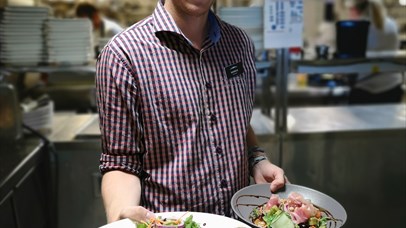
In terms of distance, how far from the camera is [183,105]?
1.09 meters

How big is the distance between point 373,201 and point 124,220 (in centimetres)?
214

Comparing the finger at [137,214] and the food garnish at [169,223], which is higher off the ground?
the finger at [137,214]

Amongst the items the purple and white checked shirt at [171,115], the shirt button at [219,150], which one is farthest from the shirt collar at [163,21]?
the shirt button at [219,150]

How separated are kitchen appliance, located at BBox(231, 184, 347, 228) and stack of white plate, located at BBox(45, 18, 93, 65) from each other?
160 cm

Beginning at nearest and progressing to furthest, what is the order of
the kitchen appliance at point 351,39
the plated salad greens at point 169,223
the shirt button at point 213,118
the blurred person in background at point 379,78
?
the plated salad greens at point 169,223 → the shirt button at point 213,118 → the kitchen appliance at point 351,39 → the blurred person in background at point 379,78

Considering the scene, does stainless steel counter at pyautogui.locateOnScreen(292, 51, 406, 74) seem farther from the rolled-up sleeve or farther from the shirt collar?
the rolled-up sleeve

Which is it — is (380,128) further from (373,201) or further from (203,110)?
(203,110)

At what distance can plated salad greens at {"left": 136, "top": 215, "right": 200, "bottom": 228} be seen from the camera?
0.91 meters

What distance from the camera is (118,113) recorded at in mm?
1050

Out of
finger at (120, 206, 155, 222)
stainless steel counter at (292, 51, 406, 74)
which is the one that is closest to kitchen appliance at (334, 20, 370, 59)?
stainless steel counter at (292, 51, 406, 74)

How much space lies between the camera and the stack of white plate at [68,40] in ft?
7.59

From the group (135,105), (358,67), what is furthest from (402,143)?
(135,105)

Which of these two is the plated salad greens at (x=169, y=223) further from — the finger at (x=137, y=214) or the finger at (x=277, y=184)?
the finger at (x=277, y=184)

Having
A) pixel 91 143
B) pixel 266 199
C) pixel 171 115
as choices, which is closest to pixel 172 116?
pixel 171 115
